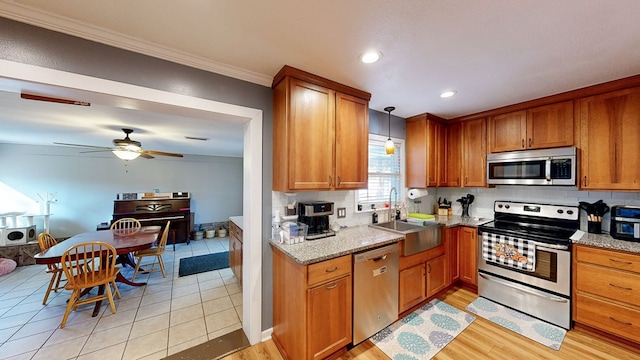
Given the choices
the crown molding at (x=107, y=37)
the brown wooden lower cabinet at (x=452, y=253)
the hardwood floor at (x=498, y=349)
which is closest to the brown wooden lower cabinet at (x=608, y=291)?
the hardwood floor at (x=498, y=349)

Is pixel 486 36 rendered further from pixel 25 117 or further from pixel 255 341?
pixel 25 117

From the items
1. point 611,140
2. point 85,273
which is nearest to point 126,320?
point 85,273

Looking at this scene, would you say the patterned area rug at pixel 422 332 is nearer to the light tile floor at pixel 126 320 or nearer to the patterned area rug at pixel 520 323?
the patterned area rug at pixel 520 323

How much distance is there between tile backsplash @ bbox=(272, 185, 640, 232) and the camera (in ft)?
7.54

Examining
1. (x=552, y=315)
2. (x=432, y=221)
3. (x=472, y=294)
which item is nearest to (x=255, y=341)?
(x=432, y=221)

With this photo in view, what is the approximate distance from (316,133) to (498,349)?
2.52 metres

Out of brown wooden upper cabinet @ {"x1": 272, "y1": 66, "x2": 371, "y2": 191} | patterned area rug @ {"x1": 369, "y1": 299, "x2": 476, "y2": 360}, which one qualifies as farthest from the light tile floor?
brown wooden upper cabinet @ {"x1": 272, "y1": 66, "x2": 371, "y2": 191}

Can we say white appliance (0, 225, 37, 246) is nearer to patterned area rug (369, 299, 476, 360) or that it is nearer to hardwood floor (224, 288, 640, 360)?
hardwood floor (224, 288, 640, 360)

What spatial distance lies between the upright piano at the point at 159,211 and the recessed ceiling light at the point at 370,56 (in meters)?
5.73

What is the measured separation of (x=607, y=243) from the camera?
200 centimetres

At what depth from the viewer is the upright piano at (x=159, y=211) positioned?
5.24 meters

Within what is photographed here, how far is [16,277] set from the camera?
3510 millimetres

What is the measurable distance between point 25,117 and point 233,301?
366cm

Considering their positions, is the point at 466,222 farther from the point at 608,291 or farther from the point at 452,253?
the point at 608,291
